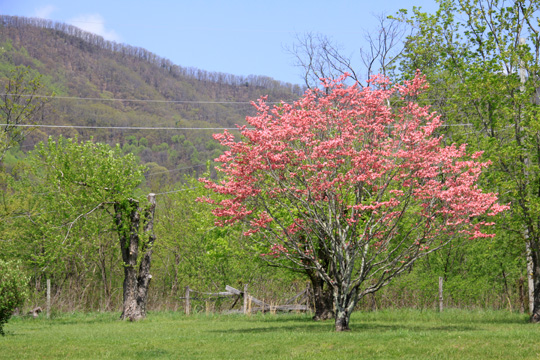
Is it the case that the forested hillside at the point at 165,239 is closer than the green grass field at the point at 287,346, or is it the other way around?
the green grass field at the point at 287,346

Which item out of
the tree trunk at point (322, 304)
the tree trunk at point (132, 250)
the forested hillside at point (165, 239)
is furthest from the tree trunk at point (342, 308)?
the tree trunk at point (132, 250)

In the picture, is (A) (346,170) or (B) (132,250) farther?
(B) (132,250)

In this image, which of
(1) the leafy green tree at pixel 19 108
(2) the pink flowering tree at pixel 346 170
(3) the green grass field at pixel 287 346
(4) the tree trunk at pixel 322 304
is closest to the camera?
(3) the green grass field at pixel 287 346

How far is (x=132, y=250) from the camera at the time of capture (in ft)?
92.7

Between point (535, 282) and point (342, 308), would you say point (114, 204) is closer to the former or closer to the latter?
point (342, 308)

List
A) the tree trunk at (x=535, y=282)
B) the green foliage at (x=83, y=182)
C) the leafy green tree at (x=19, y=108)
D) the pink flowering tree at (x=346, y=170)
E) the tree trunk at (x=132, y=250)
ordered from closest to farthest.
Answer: the pink flowering tree at (x=346, y=170), the tree trunk at (x=535, y=282), the green foliage at (x=83, y=182), the tree trunk at (x=132, y=250), the leafy green tree at (x=19, y=108)

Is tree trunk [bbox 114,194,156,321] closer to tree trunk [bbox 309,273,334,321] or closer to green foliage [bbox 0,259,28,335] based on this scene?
tree trunk [bbox 309,273,334,321]

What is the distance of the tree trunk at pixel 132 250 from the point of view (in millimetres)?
28141

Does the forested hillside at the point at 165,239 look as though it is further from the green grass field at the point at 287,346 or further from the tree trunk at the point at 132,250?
the green grass field at the point at 287,346

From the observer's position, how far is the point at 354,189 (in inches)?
762

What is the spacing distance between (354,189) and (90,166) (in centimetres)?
1387

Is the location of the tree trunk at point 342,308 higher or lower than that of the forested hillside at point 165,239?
lower

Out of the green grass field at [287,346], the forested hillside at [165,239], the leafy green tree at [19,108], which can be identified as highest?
the leafy green tree at [19,108]

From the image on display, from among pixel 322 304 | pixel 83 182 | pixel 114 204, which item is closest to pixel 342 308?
pixel 322 304
